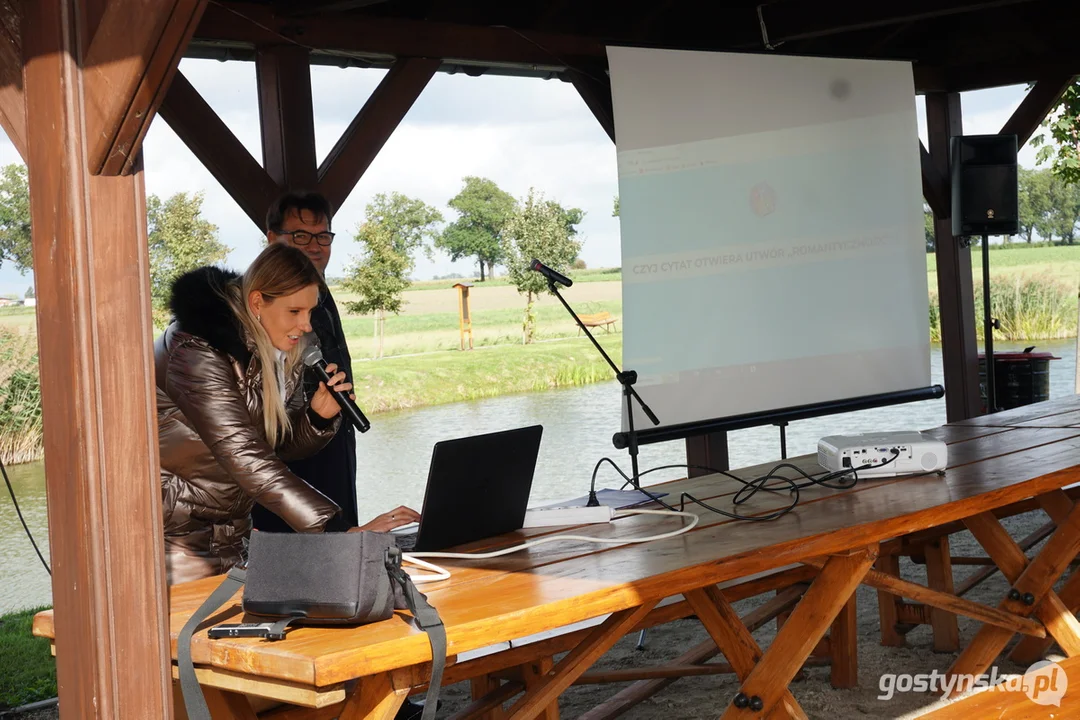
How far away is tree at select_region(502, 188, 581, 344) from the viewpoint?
15.4 m

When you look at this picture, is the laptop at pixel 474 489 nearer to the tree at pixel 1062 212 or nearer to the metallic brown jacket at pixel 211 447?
the metallic brown jacket at pixel 211 447

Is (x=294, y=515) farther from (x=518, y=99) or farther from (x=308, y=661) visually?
(x=518, y=99)

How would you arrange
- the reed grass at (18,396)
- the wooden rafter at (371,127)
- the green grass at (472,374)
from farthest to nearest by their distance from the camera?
the green grass at (472,374) < the reed grass at (18,396) < the wooden rafter at (371,127)

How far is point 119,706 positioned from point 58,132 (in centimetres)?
93

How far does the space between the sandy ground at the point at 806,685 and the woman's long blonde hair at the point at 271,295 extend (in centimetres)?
143

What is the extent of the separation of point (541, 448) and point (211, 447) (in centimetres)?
946

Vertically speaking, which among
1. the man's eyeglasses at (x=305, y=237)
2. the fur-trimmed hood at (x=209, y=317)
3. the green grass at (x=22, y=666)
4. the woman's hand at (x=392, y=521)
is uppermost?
the man's eyeglasses at (x=305, y=237)

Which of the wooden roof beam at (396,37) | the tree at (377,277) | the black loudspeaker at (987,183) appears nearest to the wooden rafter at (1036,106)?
the black loudspeaker at (987,183)

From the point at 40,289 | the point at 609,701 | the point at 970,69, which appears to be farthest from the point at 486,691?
the point at 970,69

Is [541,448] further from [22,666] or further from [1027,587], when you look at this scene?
[1027,587]

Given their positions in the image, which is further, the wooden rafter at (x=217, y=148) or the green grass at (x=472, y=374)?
the green grass at (x=472, y=374)

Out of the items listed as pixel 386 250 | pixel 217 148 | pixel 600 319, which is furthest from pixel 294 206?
pixel 600 319

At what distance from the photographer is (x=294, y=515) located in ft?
7.11

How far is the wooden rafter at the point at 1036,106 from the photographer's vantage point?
19.7 feet
